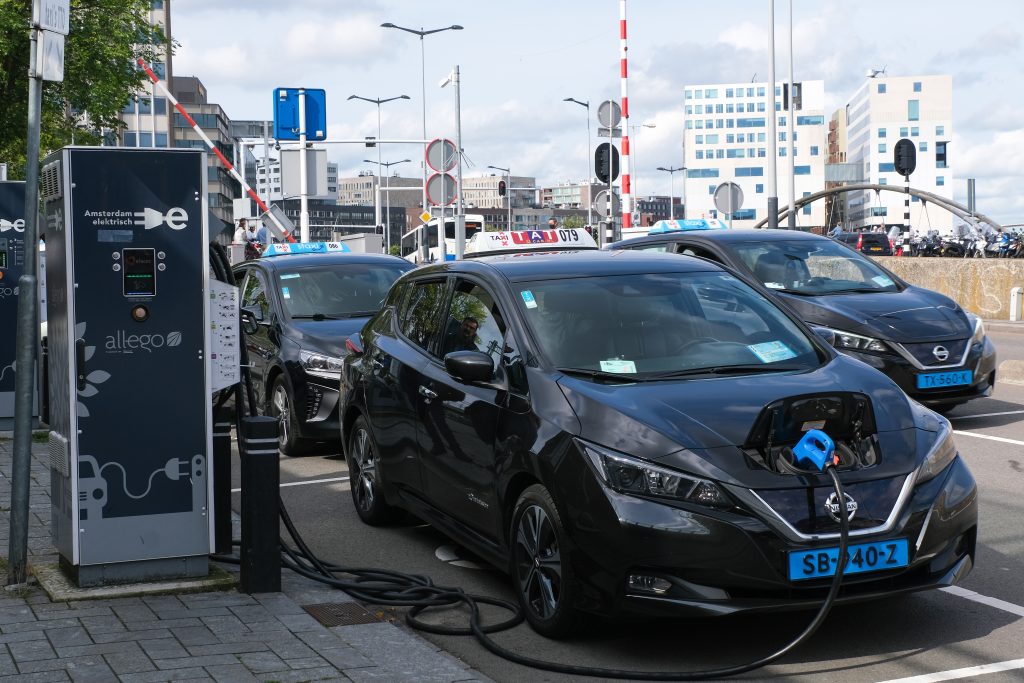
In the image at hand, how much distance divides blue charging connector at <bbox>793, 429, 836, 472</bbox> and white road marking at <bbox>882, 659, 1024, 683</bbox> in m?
0.80

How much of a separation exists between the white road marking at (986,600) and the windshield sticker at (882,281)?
20.0 feet

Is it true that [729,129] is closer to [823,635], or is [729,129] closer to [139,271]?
[139,271]

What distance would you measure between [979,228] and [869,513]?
35818 mm

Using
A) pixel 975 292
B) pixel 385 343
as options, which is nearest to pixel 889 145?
pixel 975 292

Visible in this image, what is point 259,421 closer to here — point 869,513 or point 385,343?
point 385,343

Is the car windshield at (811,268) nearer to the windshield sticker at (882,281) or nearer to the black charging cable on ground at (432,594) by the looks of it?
the windshield sticker at (882,281)

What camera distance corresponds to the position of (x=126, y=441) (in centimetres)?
595

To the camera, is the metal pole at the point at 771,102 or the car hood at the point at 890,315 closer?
the car hood at the point at 890,315

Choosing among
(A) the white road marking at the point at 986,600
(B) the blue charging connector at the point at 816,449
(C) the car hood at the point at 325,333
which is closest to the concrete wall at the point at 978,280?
(C) the car hood at the point at 325,333

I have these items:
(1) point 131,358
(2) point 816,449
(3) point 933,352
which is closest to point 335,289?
(3) point 933,352

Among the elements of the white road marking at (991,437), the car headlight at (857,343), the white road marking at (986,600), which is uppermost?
the car headlight at (857,343)

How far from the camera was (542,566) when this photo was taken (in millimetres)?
5391

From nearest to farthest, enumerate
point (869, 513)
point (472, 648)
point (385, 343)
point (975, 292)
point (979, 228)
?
point (869, 513), point (472, 648), point (385, 343), point (975, 292), point (979, 228)

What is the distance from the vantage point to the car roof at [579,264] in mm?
6492
